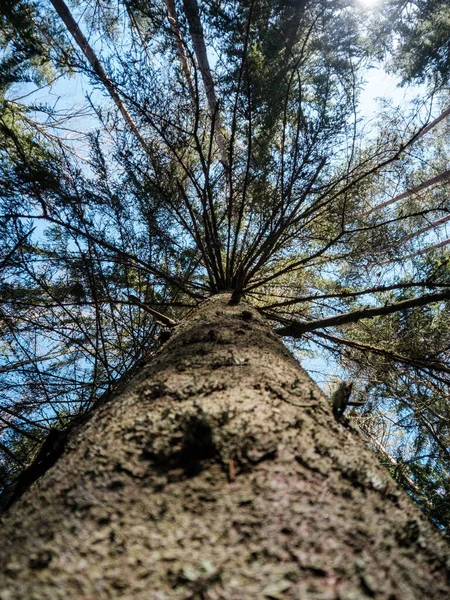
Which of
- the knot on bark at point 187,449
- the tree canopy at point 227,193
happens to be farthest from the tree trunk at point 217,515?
the tree canopy at point 227,193

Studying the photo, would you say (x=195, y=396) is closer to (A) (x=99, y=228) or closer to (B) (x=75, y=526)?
(B) (x=75, y=526)

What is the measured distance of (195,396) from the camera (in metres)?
1.06

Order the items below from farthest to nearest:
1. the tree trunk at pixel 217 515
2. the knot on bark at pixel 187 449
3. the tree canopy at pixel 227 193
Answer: the tree canopy at pixel 227 193 < the knot on bark at pixel 187 449 < the tree trunk at pixel 217 515

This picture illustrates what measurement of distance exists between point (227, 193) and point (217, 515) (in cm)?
483

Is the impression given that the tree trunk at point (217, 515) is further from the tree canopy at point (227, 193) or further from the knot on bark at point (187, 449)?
the tree canopy at point (227, 193)

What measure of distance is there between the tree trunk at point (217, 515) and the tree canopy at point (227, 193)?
1.71m

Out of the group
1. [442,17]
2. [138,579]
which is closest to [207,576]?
[138,579]

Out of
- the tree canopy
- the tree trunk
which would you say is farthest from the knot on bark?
the tree canopy

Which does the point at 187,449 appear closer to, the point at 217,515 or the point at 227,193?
the point at 217,515

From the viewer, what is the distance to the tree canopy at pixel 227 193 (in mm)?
3262

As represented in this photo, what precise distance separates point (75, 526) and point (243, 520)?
307 mm

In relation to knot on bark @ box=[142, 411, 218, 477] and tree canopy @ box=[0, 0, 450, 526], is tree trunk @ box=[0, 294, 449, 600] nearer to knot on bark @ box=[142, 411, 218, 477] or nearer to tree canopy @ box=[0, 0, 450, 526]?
knot on bark @ box=[142, 411, 218, 477]

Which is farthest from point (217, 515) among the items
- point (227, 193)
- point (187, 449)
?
point (227, 193)

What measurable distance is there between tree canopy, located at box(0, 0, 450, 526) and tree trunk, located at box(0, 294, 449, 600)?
5.62 feet
